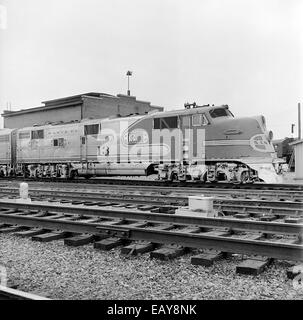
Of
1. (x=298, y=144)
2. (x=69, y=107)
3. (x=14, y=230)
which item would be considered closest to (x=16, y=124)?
(x=69, y=107)

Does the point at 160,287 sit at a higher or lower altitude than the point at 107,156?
lower

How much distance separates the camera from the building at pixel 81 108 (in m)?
40.4

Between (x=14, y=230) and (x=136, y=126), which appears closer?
(x=14, y=230)

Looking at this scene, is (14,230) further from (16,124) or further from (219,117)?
(16,124)

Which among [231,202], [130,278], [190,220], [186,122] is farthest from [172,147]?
[130,278]

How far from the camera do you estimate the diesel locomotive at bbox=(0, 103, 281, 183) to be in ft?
47.0

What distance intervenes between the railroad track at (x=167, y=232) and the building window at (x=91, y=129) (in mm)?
10979

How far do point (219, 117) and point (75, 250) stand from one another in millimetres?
10617

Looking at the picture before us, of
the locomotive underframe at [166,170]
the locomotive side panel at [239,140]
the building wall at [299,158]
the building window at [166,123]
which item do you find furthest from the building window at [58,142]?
the building wall at [299,158]

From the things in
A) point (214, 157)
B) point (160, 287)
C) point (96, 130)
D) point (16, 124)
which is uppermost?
point (16, 124)

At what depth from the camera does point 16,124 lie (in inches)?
1907

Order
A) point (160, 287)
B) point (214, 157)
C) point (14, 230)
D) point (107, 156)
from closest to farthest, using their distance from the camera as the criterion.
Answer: point (160, 287) → point (14, 230) → point (214, 157) → point (107, 156)

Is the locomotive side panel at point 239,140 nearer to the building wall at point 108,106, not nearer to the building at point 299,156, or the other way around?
the building at point 299,156
